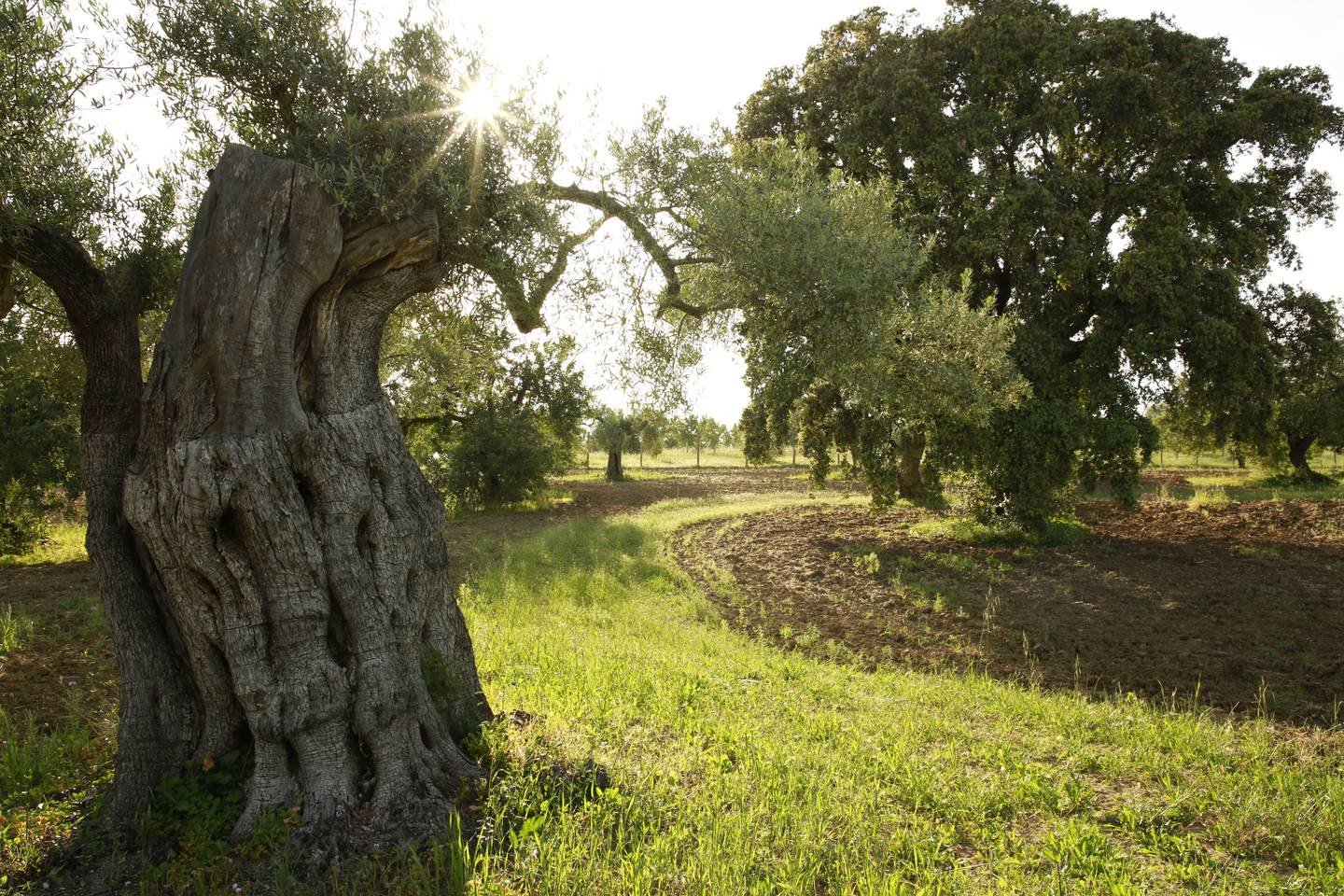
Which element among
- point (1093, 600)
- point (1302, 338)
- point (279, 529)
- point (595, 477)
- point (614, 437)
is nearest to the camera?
point (279, 529)

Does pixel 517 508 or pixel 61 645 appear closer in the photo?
pixel 61 645

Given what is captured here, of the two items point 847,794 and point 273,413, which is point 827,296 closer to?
point 847,794

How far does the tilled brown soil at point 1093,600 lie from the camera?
9.51 metres

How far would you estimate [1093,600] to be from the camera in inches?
523

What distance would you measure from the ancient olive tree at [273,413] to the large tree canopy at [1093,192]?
1402cm

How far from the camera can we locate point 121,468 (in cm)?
509

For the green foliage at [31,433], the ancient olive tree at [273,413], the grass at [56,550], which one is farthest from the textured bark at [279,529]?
the grass at [56,550]

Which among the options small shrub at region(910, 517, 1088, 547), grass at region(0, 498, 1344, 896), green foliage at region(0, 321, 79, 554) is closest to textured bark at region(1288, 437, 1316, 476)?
small shrub at region(910, 517, 1088, 547)

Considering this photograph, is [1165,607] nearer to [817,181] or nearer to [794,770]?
[817,181]

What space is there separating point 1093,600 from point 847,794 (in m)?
10.7

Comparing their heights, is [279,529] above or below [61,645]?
above

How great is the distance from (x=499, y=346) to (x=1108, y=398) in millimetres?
15398

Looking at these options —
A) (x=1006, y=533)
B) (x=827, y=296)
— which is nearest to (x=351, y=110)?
(x=827, y=296)

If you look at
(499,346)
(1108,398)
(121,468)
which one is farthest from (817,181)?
(1108,398)
